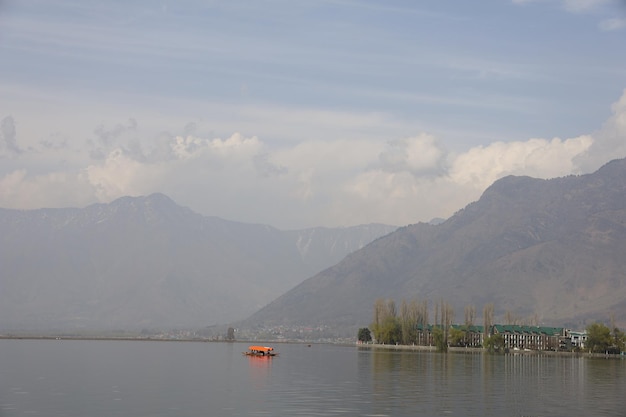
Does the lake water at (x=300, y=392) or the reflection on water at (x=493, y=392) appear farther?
the reflection on water at (x=493, y=392)

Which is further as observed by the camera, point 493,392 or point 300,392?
point 493,392

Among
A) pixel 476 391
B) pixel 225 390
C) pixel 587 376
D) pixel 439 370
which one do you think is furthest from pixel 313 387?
pixel 587 376

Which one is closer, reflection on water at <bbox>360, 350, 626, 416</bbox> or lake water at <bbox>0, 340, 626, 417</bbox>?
lake water at <bbox>0, 340, 626, 417</bbox>

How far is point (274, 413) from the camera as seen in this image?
225 feet

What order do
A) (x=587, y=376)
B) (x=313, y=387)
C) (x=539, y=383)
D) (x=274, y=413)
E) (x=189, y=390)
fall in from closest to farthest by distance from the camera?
(x=274, y=413) → (x=189, y=390) → (x=313, y=387) → (x=539, y=383) → (x=587, y=376)

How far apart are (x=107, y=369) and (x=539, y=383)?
186ft

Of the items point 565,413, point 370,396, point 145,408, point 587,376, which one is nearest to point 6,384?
point 145,408

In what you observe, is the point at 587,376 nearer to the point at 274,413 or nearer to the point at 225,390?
the point at 225,390

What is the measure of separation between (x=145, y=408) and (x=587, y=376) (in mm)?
75173

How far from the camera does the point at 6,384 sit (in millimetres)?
93562

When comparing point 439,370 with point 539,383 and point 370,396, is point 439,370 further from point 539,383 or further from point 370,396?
point 370,396

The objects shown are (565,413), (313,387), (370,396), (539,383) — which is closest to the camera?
(565,413)

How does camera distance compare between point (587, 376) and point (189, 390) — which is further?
point (587, 376)

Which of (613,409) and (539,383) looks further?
(539,383)
